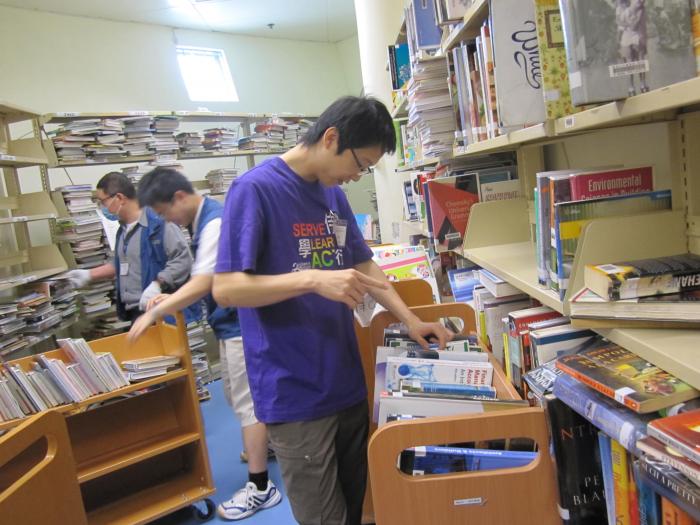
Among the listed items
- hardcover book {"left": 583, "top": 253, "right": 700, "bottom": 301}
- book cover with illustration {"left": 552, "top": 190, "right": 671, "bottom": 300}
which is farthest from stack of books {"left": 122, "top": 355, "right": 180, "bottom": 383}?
hardcover book {"left": 583, "top": 253, "right": 700, "bottom": 301}

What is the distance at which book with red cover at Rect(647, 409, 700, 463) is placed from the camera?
1.86 feet

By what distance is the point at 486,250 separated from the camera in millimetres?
1633

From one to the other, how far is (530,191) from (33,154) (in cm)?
343

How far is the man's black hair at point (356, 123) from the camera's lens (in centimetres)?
123

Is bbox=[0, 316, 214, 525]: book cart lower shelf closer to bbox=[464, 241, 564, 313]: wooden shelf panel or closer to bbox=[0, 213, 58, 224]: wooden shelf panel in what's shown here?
bbox=[0, 213, 58, 224]: wooden shelf panel

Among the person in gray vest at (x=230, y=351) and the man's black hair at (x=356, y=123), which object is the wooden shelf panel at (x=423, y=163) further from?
the person in gray vest at (x=230, y=351)

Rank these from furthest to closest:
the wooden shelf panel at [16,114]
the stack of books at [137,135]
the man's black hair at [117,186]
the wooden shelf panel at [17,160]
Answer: the stack of books at [137,135]
the wooden shelf panel at [16,114]
the man's black hair at [117,186]
the wooden shelf panel at [17,160]

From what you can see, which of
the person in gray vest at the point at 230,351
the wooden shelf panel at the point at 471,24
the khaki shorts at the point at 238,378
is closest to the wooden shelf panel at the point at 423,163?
the wooden shelf panel at the point at 471,24

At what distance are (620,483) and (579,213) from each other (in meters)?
0.47

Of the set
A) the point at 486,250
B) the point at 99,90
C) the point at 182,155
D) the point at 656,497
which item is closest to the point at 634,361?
the point at 656,497

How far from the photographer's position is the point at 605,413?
0.75m

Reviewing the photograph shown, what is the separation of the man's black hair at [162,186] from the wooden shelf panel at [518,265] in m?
1.43

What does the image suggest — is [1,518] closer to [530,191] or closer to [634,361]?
[634,361]

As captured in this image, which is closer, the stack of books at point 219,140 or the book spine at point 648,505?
the book spine at point 648,505
